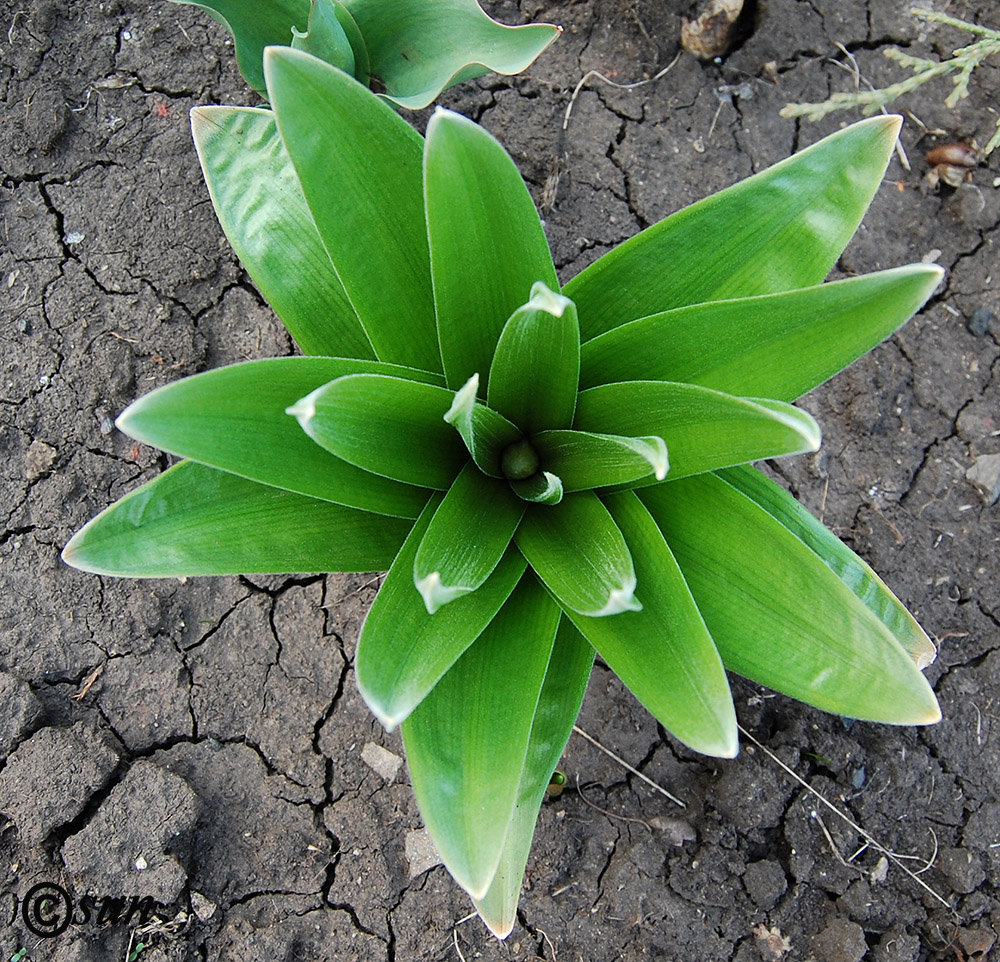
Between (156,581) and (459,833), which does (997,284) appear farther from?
(156,581)

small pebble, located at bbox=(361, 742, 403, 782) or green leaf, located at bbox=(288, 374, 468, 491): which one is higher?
green leaf, located at bbox=(288, 374, 468, 491)

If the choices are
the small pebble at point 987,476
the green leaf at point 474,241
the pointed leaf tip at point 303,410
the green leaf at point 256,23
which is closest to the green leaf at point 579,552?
the green leaf at point 474,241

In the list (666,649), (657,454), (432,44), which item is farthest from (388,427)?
(432,44)

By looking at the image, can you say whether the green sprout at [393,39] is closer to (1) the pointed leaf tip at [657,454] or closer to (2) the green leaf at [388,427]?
(2) the green leaf at [388,427]

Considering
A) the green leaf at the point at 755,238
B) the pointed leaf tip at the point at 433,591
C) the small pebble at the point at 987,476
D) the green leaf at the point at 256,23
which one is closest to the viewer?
the pointed leaf tip at the point at 433,591

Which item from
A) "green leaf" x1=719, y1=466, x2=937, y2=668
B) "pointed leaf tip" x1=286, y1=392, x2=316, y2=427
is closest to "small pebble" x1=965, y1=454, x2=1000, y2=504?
"green leaf" x1=719, y1=466, x2=937, y2=668

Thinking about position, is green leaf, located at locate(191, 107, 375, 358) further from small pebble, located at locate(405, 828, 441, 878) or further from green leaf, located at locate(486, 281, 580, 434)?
small pebble, located at locate(405, 828, 441, 878)

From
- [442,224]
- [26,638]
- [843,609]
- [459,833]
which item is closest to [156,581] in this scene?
[26,638]
